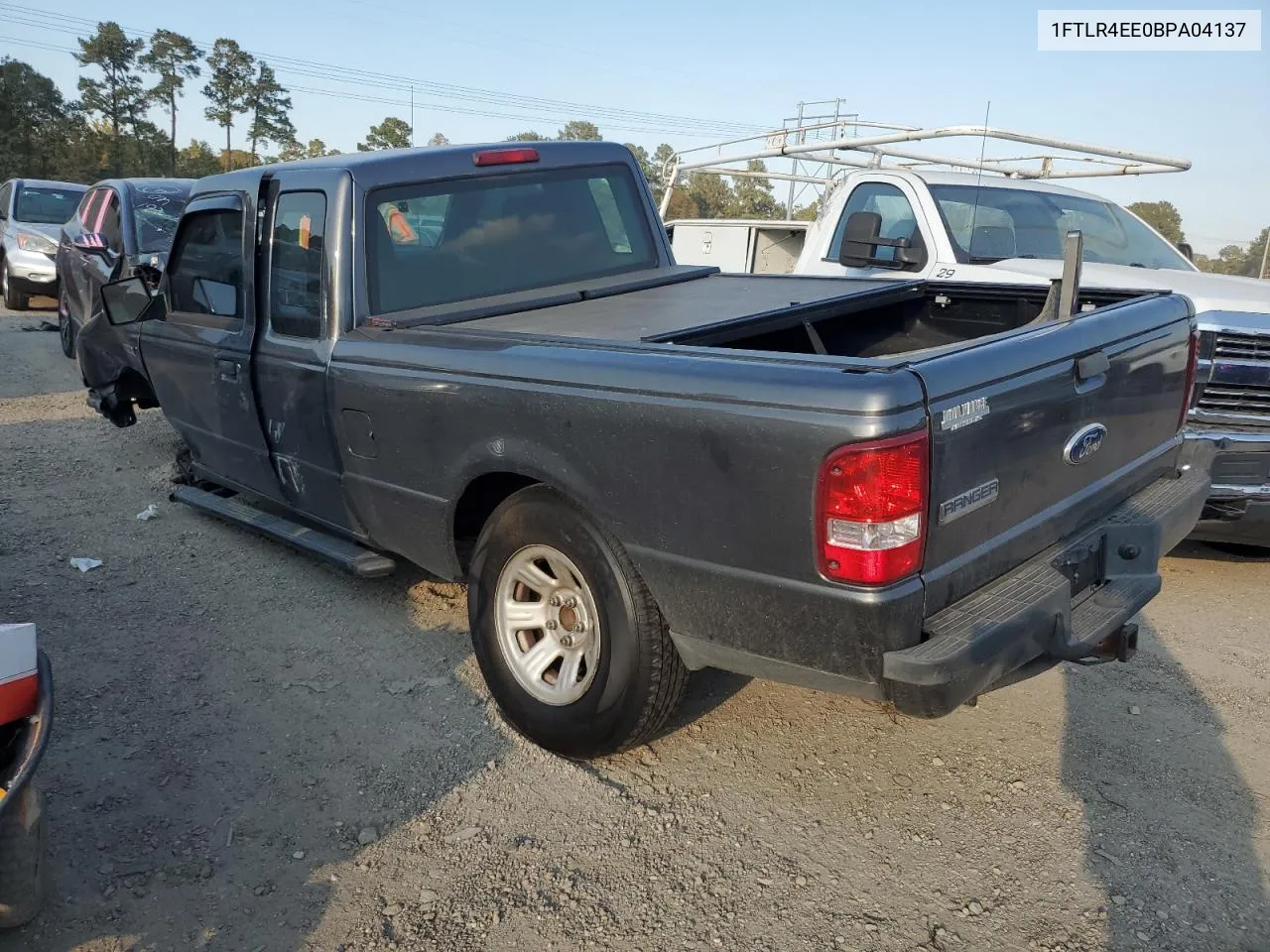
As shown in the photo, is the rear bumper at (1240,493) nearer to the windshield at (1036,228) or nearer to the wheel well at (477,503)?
the windshield at (1036,228)

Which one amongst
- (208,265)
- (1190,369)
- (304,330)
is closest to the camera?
(1190,369)

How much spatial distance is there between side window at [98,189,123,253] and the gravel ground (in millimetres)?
5851

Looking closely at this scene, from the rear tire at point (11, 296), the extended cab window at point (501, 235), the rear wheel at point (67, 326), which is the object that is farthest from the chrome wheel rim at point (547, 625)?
the rear tire at point (11, 296)

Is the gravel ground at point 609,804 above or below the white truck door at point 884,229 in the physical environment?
below

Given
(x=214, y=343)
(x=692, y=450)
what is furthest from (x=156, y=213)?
(x=692, y=450)

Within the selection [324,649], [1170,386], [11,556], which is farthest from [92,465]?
[1170,386]

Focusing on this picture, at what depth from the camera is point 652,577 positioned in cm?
288

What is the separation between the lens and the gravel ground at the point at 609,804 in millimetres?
2613

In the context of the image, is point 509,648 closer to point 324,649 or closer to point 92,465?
point 324,649

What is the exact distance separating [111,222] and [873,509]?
9485 mm

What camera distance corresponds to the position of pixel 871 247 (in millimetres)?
6402

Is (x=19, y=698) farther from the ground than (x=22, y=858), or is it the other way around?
(x=19, y=698)

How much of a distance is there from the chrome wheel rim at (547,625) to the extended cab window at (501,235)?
1372 millimetres

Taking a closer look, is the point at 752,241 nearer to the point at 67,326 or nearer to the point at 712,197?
the point at 67,326
